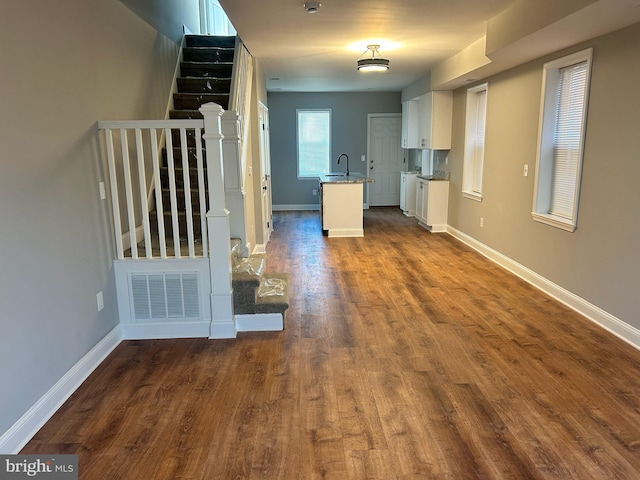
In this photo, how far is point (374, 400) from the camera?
2.66 metres

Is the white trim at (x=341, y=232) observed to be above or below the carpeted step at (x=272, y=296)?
below

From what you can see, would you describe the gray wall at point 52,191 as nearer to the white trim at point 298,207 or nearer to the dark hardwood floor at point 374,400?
the dark hardwood floor at point 374,400

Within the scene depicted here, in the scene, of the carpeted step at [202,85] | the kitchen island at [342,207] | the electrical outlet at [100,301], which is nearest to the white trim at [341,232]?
the kitchen island at [342,207]

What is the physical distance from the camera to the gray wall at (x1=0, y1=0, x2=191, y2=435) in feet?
7.21

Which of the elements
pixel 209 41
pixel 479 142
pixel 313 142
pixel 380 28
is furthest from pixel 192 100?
pixel 313 142

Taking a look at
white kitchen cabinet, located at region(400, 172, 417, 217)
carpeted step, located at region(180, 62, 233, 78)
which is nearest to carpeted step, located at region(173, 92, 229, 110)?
carpeted step, located at region(180, 62, 233, 78)

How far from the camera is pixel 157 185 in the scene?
128 inches

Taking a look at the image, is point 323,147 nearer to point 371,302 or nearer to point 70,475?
point 371,302

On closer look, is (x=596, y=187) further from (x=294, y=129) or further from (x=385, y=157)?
(x=294, y=129)

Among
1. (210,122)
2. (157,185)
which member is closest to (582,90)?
(210,122)

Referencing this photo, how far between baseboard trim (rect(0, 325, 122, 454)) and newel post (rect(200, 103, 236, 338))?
2.50ft

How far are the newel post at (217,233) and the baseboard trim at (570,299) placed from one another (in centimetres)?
298

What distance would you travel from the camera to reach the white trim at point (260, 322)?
363 centimetres

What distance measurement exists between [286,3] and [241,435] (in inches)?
126
